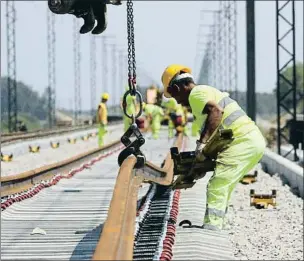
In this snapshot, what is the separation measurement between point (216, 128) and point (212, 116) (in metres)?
0.11

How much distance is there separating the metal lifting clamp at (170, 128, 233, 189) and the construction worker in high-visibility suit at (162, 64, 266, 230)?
0.21ft

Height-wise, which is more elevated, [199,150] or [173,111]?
[199,150]

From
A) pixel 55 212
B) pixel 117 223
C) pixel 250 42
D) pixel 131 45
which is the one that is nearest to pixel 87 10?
pixel 131 45

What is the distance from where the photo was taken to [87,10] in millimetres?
5395

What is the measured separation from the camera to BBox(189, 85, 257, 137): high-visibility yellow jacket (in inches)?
257

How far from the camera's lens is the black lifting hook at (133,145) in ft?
23.4

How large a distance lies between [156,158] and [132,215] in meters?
13.2

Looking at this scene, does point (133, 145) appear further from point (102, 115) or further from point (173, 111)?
point (173, 111)

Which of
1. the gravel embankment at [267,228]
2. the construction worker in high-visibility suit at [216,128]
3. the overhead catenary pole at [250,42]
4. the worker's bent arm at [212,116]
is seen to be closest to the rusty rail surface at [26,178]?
the gravel embankment at [267,228]

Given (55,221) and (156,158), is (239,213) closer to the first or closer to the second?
(55,221)

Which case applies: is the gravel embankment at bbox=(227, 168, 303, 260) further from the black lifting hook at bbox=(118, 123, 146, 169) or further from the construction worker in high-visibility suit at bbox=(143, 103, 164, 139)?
the construction worker in high-visibility suit at bbox=(143, 103, 164, 139)

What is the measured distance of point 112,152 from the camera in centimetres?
2123

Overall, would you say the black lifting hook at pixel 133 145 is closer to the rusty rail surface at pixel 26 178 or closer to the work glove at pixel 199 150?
the work glove at pixel 199 150

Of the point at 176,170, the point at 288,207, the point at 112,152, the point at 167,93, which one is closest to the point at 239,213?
the point at 288,207
